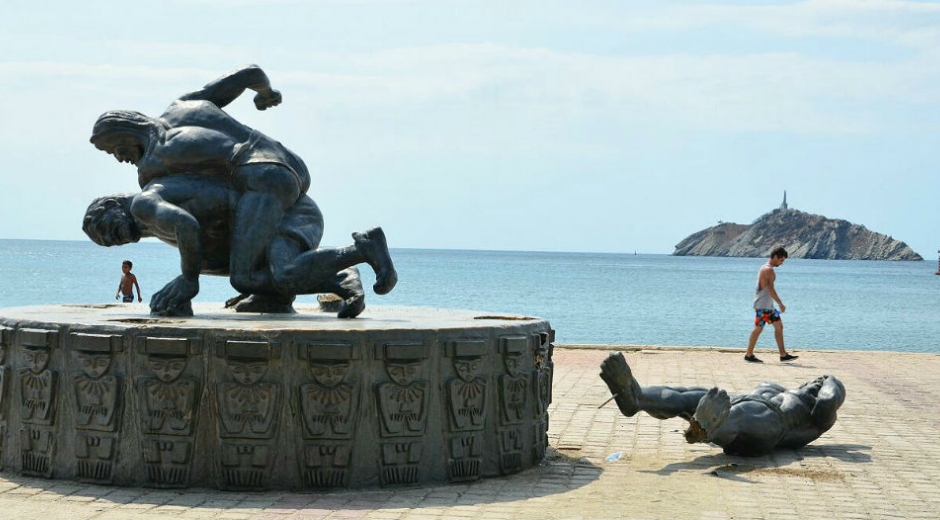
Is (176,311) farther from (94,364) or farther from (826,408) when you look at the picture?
(826,408)

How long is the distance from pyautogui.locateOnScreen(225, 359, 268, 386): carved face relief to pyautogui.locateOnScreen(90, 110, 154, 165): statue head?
2327 mm

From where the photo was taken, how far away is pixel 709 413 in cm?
736

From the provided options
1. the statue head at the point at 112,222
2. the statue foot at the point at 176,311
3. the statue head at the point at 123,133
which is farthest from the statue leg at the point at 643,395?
the statue head at the point at 123,133

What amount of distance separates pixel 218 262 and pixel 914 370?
33.6 feet

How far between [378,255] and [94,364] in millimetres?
1832

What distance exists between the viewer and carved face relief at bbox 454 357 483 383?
21.8ft

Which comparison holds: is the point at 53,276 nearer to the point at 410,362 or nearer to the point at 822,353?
the point at 822,353

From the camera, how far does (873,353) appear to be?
17547mm

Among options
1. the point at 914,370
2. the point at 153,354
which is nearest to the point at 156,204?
the point at 153,354

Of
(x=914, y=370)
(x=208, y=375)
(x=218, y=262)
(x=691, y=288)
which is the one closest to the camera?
(x=208, y=375)

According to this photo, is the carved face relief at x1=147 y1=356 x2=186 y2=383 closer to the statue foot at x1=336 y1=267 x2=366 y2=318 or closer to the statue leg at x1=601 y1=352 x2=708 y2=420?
the statue foot at x1=336 y1=267 x2=366 y2=318

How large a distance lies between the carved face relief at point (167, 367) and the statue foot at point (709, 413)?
122 inches

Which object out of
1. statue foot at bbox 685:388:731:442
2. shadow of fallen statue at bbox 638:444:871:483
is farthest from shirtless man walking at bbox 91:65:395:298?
shadow of fallen statue at bbox 638:444:871:483

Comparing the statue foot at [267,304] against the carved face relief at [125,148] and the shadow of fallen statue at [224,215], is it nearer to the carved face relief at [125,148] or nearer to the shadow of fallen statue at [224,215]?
the shadow of fallen statue at [224,215]
